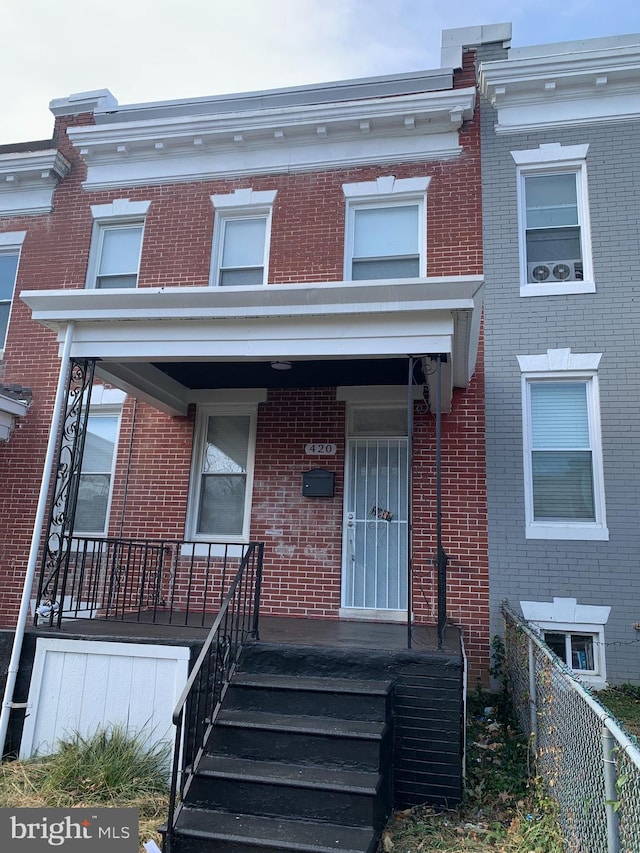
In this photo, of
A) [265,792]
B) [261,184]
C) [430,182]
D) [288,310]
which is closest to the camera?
[265,792]

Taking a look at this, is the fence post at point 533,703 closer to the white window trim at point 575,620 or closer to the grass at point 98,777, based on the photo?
the white window trim at point 575,620

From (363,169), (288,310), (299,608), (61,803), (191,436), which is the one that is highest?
(363,169)

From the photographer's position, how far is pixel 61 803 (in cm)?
425

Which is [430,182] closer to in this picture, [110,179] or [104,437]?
[110,179]

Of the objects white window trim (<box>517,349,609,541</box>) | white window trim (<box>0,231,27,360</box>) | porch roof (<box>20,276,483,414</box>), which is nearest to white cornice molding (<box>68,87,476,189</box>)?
white window trim (<box>0,231,27,360</box>)

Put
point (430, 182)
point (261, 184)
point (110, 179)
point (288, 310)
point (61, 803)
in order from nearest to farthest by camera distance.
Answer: point (61, 803) → point (288, 310) → point (430, 182) → point (261, 184) → point (110, 179)

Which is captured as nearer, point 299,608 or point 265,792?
point 265,792

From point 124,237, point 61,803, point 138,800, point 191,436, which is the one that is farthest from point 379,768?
point 124,237

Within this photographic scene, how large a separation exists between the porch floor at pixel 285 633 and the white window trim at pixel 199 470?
145 cm

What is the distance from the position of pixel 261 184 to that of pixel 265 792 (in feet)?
24.4

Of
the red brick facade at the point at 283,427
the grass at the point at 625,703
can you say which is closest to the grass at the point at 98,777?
the red brick facade at the point at 283,427

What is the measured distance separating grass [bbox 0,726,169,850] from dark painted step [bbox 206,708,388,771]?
67 centimetres

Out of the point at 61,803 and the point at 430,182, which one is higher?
the point at 430,182

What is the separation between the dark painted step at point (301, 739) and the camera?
4090 mm
